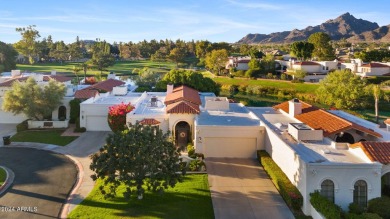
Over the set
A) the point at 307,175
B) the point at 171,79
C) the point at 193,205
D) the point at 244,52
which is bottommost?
the point at 193,205

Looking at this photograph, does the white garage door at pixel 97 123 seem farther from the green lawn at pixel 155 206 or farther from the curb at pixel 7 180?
the green lawn at pixel 155 206

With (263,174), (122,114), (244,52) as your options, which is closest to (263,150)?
(263,174)

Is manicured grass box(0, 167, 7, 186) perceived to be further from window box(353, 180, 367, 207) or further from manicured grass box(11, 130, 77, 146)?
window box(353, 180, 367, 207)

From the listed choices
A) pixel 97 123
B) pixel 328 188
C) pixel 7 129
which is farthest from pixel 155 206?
pixel 7 129

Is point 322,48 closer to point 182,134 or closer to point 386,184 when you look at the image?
point 182,134

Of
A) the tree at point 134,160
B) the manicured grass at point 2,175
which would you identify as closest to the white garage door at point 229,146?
the tree at point 134,160

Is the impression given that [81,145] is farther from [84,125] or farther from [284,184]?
[284,184]
